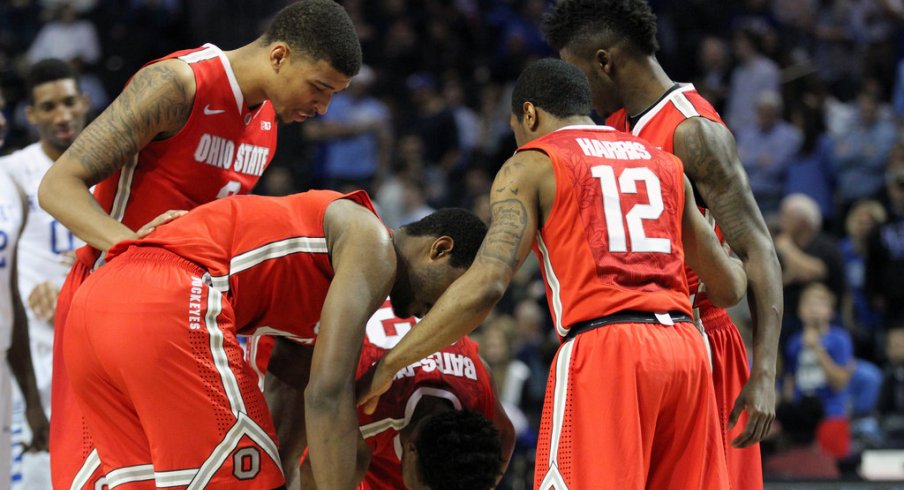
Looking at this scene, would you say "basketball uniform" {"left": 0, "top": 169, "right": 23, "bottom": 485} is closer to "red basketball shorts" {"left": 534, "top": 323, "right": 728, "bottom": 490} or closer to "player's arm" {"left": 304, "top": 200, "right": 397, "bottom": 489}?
"player's arm" {"left": 304, "top": 200, "right": 397, "bottom": 489}

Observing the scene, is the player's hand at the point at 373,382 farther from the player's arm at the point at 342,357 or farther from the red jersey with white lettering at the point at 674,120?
the red jersey with white lettering at the point at 674,120

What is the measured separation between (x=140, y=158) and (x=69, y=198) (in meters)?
0.43

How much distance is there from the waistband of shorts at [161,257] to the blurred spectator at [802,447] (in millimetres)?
4706

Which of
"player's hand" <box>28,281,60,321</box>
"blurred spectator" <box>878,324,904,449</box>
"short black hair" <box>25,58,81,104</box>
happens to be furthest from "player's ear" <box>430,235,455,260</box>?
"blurred spectator" <box>878,324,904,449</box>

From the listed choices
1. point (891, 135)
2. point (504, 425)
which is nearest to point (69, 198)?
point (504, 425)

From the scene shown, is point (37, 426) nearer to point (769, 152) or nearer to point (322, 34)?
point (322, 34)

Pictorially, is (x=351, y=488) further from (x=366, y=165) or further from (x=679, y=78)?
(x=679, y=78)

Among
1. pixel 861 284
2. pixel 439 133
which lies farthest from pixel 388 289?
pixel 439 133

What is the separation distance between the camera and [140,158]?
15.8 ft

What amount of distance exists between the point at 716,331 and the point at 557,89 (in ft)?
4.38

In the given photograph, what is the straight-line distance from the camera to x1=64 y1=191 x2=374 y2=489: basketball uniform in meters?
4.07

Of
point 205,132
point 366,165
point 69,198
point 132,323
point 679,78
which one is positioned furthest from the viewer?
point 679,78

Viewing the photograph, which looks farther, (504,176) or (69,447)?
(69,447)

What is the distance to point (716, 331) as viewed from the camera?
16.5 feet
